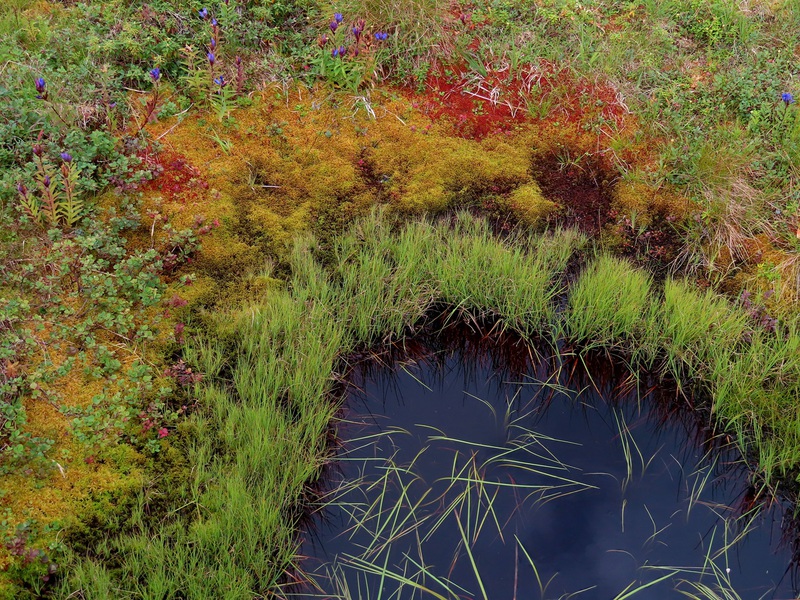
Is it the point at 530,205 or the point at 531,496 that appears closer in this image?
the point at 531,496

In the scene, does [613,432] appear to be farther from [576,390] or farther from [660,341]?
[660,341]

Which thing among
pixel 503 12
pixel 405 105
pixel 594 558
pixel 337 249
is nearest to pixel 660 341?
pixel 594 558

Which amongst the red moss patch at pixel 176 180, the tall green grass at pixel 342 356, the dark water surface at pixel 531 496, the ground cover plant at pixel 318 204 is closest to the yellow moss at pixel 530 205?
the ground cover plant at pixel 318 204

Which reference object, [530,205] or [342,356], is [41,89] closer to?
[342,356]

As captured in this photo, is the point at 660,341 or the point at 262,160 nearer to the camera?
the point at 660,341

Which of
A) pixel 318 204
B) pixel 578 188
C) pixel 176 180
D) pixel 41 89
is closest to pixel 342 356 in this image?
pixel 318 204

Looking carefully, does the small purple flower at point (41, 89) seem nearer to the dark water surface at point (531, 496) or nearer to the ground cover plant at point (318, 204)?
the ground cover plant at point (318, 204)
